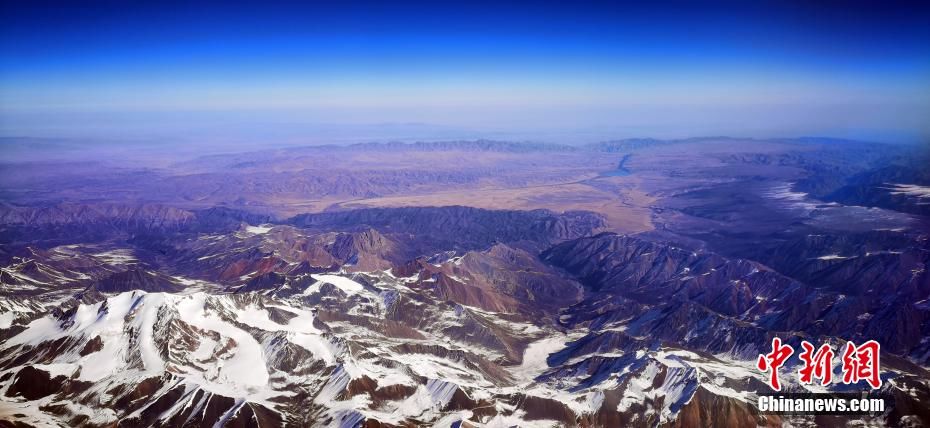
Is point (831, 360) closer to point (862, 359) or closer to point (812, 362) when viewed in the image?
point (812, 362)

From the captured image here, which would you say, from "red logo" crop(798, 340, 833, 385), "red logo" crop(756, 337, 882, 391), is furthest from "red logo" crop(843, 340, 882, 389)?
"red logo" crop(798, 340, 833, 385)

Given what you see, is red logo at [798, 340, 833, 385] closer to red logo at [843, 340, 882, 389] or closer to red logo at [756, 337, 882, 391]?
red logo at [756, 337, 882, 391]

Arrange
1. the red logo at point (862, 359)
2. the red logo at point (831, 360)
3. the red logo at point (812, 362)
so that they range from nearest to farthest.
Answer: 1. the red logo at point (862, 359)
2. the red logo at point (831, 360)
3. the red logo at point (812, 362)

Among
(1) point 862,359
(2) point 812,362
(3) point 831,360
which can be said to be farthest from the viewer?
(2) point 812,362

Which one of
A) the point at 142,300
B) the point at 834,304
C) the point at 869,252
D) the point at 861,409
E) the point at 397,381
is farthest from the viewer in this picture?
the point at 869,252

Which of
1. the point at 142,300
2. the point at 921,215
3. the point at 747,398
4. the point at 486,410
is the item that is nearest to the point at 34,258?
the point at 142,300

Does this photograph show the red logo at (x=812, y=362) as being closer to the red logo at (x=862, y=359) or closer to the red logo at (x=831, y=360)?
the red logo at (x=831, y=360)

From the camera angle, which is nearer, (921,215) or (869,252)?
(869,252)

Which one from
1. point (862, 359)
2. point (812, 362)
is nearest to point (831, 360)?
point (812, 362)

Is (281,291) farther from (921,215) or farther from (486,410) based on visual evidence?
(921,215)


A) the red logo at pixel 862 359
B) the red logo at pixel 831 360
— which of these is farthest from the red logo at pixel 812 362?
the red logo at pixel 862 359

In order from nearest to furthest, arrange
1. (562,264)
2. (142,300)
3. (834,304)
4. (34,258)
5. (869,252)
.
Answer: (142,300)
(834,304)
(869,252)
(34,258)
(562,264)
